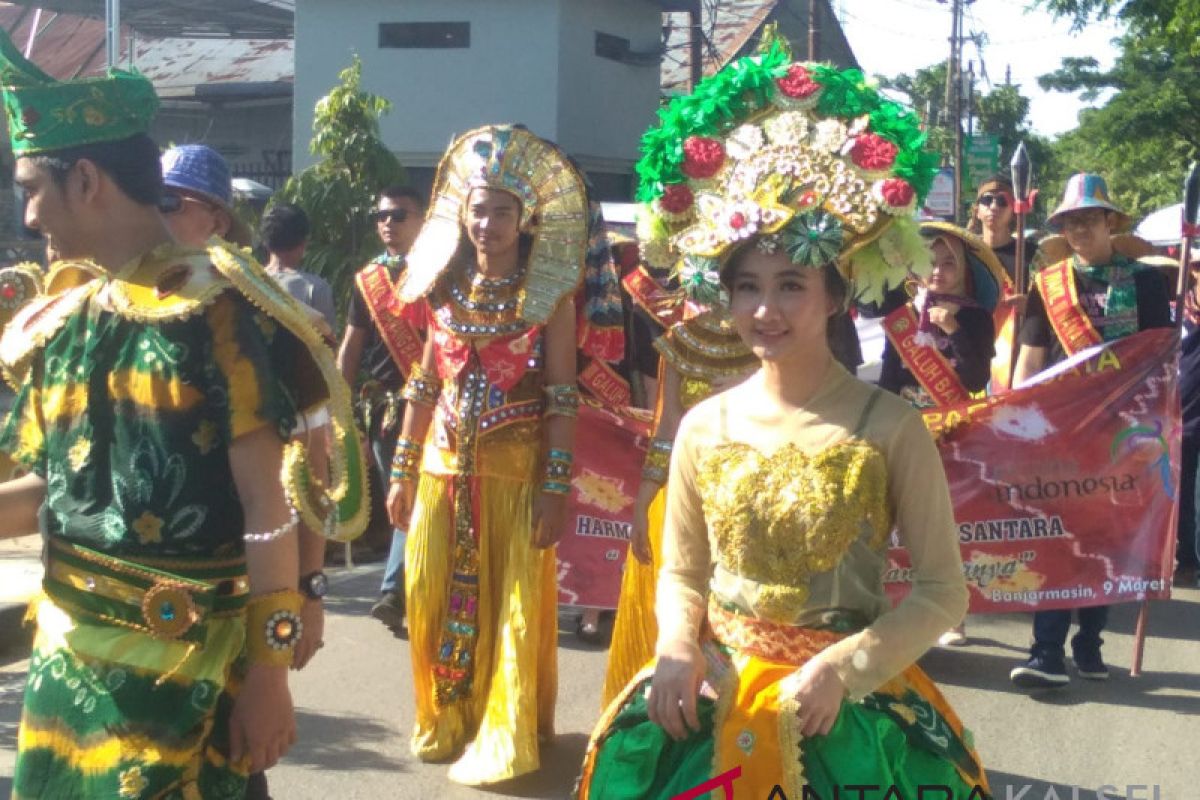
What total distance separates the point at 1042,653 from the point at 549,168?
293 centimetres

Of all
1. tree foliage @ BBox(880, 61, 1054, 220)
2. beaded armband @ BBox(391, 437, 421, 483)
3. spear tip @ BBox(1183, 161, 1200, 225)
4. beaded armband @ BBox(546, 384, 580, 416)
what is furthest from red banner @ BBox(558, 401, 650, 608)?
tree foliage @ BBox(880, 61, 1054, 220)

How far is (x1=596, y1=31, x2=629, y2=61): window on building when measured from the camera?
26.2m

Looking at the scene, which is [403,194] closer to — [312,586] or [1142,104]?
[312,586]

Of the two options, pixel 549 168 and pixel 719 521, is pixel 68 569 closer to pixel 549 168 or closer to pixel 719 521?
pixel 719 521

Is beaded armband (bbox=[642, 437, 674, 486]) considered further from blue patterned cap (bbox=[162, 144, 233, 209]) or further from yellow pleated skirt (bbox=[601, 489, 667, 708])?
blue patterned cap (bbox=[162, 144, 233, 209])

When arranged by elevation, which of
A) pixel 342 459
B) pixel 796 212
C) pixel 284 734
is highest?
pixel 796 212

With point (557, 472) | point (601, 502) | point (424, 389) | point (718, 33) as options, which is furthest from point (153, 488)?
point (718, 33)

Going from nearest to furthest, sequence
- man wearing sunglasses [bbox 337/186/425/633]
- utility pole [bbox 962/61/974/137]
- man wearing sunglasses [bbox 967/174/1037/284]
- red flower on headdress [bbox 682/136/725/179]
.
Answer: red flower on headdress [bbox 682/136/725/179] < man wearing sunglasses [bbox 337/186/425/633] < man wearing sunglasses [bbox 967/174/1037/284] < utility pole [bbox 962/61/974/137]

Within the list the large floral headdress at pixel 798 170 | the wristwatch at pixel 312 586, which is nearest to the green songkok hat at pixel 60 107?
the wristwatch at pixel 312 586

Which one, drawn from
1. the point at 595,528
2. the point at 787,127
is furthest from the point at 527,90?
the point at 787,127

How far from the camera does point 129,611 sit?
2.84 metres

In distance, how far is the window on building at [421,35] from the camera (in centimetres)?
2553

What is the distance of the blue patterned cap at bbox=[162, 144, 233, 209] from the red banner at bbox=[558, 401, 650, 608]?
2.51 metres

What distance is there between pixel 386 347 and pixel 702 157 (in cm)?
393
